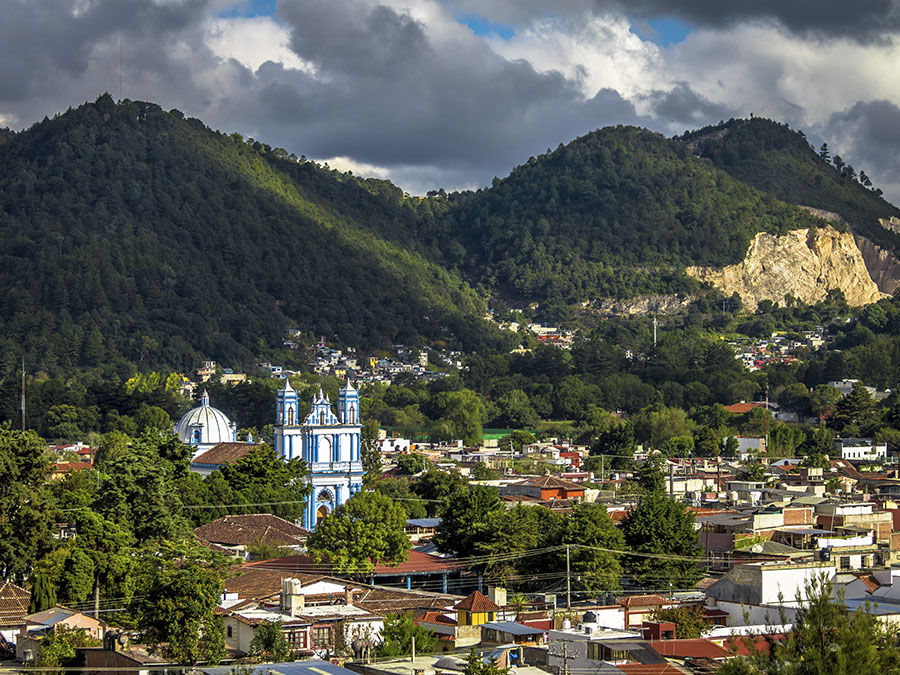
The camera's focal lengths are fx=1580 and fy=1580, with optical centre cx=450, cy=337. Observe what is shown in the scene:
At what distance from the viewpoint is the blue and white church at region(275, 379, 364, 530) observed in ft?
223

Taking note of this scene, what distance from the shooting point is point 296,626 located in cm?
3153

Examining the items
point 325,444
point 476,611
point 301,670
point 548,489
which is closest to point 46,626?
point 476,611

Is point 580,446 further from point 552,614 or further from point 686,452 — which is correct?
point 552,614

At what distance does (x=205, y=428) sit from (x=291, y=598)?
38333 mm

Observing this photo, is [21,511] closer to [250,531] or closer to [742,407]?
[250,531]

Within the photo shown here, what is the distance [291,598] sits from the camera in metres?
34.0

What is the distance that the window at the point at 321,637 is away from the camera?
31656 millimetres

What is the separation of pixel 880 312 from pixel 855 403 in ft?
219

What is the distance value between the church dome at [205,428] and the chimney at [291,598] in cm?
3691

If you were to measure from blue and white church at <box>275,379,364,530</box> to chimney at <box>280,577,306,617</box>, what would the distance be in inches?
1270

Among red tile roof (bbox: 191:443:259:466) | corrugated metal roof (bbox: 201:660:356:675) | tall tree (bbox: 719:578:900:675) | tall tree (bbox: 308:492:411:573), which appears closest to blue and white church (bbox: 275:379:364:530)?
red tile roof (bbox: 191:443:259:466)

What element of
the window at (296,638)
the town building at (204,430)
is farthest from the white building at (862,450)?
the window at (296,638)

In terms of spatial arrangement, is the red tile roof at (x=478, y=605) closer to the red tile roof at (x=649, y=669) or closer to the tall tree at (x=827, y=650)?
the red tile roof at (x=649, y=669)

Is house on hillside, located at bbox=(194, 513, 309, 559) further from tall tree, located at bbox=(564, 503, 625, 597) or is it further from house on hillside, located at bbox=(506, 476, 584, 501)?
house on hillside, located at bbox=(506, 476, 584, 501)
